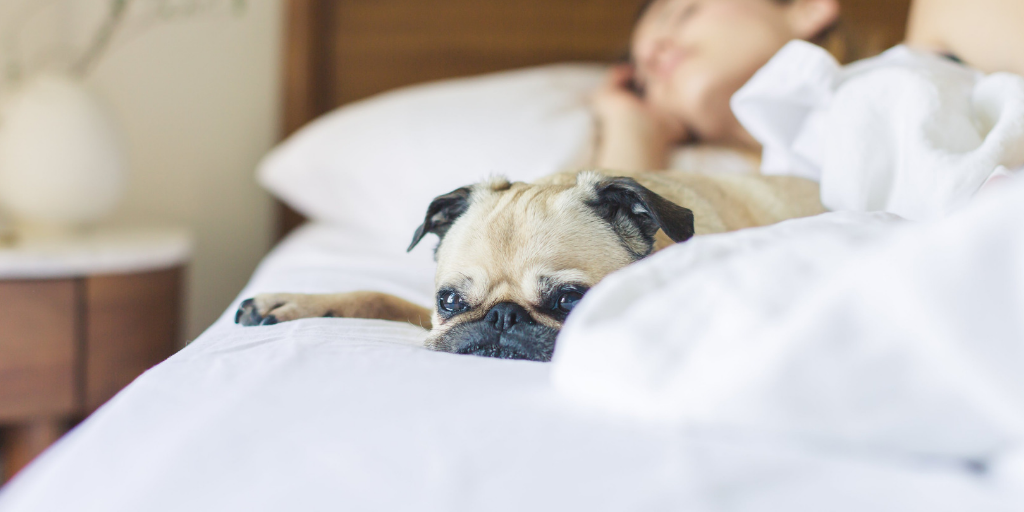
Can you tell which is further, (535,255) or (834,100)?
(834,100)

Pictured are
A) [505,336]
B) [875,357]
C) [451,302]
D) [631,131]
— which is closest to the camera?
[875,357]

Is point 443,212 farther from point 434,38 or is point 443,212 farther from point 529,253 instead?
point 434,38

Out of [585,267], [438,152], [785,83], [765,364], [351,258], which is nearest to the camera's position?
[765,364]

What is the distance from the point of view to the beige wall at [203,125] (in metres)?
2.31

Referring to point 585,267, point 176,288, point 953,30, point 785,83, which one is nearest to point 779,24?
point 953,30

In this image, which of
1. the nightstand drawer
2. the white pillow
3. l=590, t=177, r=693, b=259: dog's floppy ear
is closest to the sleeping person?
the white pillow

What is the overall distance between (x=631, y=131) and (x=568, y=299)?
2.95 feet

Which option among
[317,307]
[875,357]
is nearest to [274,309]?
[317,307]

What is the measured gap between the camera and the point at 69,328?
1.59 m

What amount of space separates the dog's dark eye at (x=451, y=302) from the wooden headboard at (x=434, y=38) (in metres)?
1.61

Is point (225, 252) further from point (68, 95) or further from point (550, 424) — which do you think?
point (550, 424)

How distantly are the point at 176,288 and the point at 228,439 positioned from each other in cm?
153

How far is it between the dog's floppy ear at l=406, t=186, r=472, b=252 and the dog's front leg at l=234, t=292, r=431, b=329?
92mm

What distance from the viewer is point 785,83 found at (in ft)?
4.07
